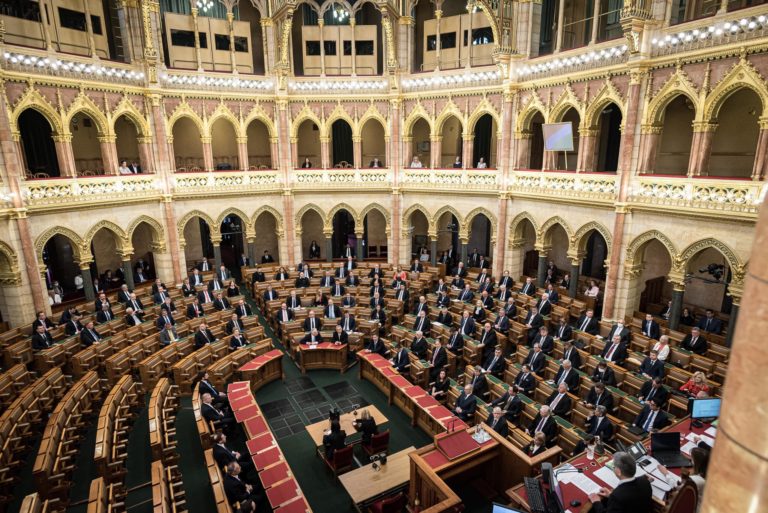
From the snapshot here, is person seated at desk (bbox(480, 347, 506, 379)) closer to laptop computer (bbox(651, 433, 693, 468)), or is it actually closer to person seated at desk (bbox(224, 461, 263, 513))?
laptop computer (bbox(651, 433, 693, 468))

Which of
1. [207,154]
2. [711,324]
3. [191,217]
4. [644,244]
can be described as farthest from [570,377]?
[207,154]

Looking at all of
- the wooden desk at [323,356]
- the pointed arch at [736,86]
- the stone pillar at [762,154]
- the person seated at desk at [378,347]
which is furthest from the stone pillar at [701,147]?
the wooden desk at [323,356]

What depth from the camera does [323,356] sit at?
1577 centimetres

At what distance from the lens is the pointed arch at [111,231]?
18219mm

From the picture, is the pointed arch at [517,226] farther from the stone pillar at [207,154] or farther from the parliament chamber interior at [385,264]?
the stone pillar at [207,154]

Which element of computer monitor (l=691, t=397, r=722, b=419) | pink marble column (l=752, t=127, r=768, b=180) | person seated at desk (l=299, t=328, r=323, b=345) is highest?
pink marble column (l=752, t=127, r=768, b=180)

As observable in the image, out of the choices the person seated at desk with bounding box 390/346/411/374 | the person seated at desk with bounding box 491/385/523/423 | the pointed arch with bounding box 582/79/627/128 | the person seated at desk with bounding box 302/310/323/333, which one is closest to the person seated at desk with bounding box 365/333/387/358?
the person seated at desk with bounding box 390/346/411/374

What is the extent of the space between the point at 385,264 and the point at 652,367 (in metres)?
13.6

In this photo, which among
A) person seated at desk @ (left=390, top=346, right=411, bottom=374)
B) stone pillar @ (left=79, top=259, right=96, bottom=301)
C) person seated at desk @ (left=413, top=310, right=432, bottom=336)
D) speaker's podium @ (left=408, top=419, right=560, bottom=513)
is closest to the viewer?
speaker's podium @ (left=408, top=419, right=560, bottom=513)

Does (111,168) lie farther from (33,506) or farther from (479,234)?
(479,234)

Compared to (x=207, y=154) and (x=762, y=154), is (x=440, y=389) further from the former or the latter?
(x=207, y=154)

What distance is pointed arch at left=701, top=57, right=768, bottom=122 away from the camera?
41.0ft

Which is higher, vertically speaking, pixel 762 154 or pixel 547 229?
pixel 762 154

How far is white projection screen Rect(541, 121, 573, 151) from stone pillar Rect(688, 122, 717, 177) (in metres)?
3.56
